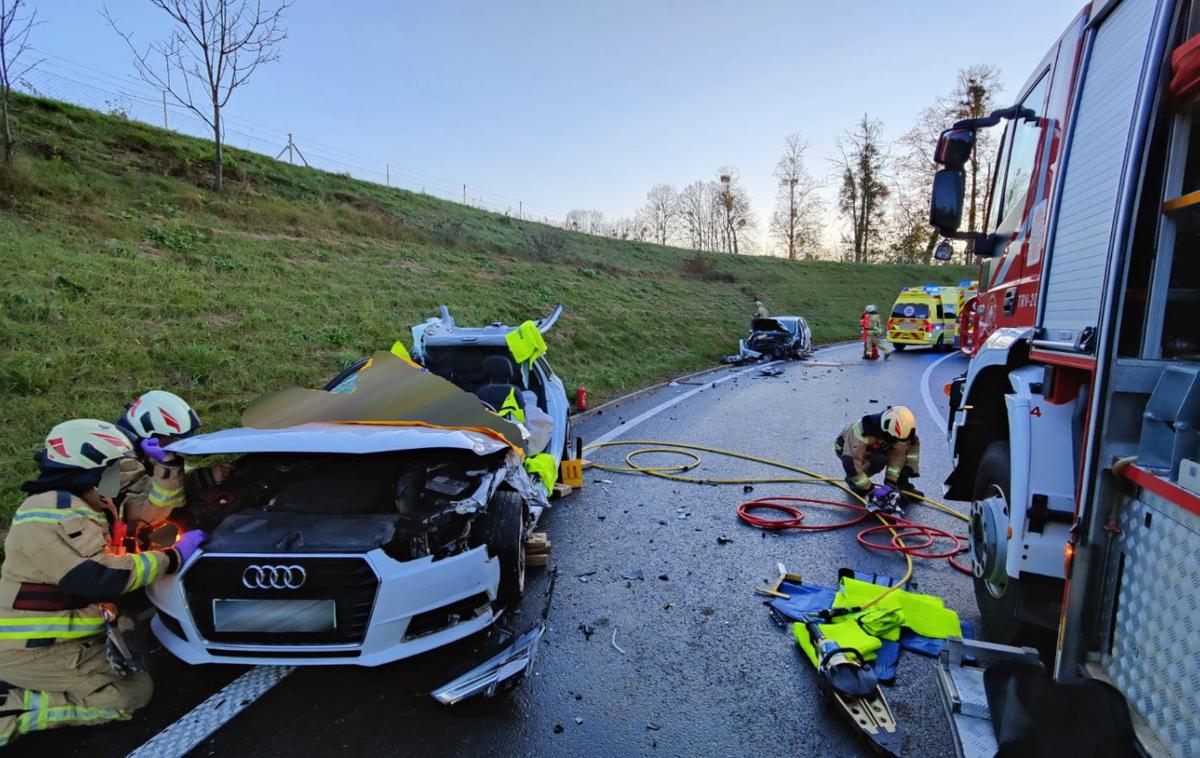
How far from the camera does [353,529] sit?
115 inches

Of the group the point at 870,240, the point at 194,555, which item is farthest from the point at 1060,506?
the point at 870,240

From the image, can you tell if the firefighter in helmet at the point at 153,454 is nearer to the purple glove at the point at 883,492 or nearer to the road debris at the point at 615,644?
the road debris at the point at 615,644

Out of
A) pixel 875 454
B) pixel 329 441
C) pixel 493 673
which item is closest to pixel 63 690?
pixel 329 441

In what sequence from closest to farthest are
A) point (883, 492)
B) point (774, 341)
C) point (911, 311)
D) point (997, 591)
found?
point (997, 591) → point (883, 492) → point (774, 341) → point (911, 311)

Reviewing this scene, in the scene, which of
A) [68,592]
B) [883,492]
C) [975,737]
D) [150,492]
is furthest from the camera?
[883,492]

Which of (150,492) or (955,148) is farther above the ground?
(955,148)

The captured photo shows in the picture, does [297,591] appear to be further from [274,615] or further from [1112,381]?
[1112,381]

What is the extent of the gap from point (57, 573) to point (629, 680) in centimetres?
240

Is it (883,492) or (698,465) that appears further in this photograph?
(698,465)

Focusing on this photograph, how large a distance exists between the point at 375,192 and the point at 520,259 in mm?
8162

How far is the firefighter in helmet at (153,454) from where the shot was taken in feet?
10.6

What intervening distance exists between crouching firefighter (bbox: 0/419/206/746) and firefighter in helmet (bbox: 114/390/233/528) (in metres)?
0.47

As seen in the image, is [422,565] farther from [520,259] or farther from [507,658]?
[520,259]

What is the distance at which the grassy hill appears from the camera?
733cm
